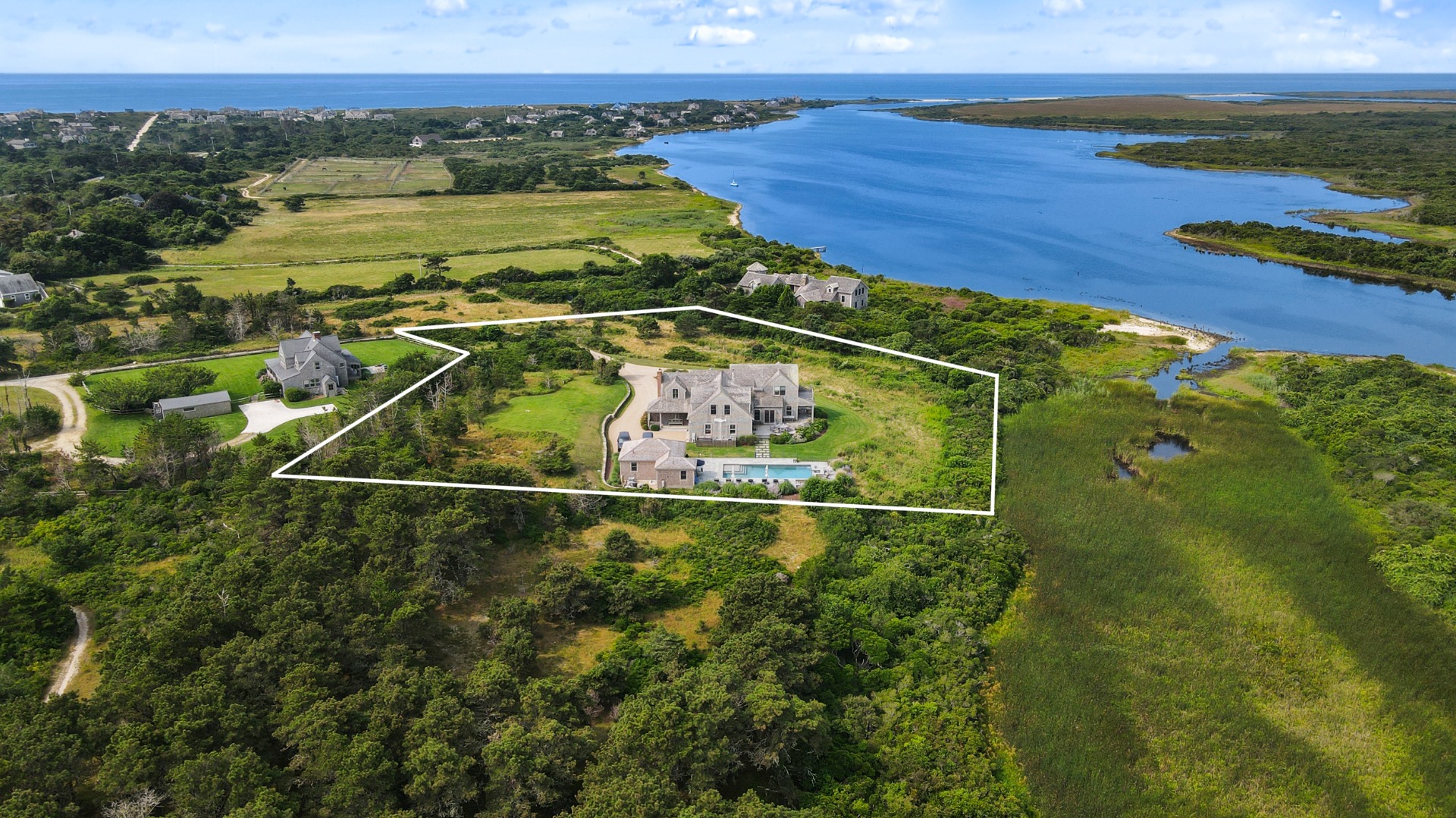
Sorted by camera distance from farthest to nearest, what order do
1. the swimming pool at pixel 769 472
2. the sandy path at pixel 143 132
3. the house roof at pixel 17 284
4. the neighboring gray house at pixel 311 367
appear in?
the sandy path at pixel 143 132 < the house roof at pixel 17 284 < the neighboring gray house at pixel 311 367 < the swimming pool at pixel 769 472

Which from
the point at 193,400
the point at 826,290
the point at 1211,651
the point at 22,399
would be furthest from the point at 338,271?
the point at 1211,651

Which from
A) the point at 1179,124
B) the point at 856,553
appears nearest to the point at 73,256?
the point at 856,553

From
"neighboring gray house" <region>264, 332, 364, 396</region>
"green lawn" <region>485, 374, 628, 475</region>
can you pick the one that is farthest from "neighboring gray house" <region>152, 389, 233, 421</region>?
"green lawn" <region>485, 374, 628, 475</region>

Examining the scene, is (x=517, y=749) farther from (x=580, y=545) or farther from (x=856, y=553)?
(x=856, y=553)

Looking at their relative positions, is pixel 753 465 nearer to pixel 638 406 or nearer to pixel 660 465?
pixel 660 465

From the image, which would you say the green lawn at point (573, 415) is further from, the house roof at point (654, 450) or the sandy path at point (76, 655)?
the sandy path at point (76, 655)

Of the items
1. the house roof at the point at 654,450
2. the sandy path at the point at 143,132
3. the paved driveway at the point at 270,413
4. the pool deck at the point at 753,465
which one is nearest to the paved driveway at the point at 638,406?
the house roof at the point at 654,450
